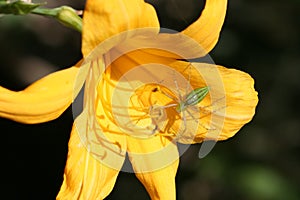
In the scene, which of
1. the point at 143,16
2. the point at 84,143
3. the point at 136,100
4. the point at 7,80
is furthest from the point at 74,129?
the point at 7,80

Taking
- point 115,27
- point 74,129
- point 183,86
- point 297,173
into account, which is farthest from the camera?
point 297,173

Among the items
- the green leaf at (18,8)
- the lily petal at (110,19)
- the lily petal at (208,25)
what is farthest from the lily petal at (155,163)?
the green leaf at (18,8)

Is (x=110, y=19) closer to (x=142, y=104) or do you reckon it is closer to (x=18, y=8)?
(x=18, y=8)

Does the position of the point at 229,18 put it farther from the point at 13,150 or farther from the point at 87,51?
the point at 87,51

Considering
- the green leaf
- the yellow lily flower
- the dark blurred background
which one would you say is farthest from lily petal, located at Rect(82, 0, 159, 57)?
the dark blurred background

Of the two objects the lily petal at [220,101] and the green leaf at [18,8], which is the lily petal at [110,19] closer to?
the green leaf at [18,8]
